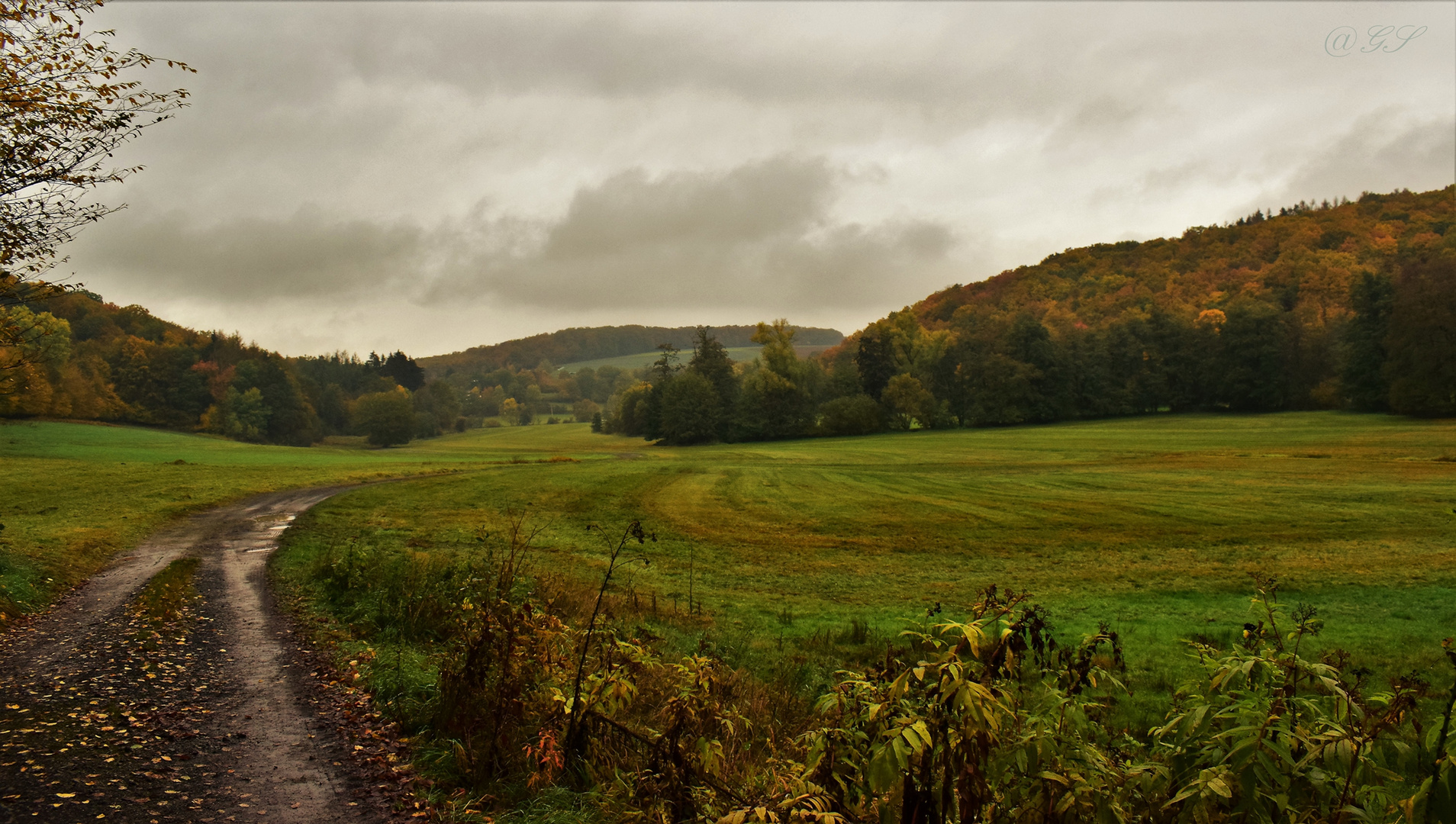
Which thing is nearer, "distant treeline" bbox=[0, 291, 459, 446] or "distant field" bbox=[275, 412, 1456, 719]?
"distant field" bbox=[275, 412, 1456, 719]

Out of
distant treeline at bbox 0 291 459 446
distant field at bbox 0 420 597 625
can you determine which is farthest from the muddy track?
distant treeline at bbox 0 291 459 446

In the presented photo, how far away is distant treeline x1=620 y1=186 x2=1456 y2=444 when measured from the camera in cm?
7206

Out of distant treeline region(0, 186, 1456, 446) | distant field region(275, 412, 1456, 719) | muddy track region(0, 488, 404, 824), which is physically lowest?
distant field region(275, 412, 1456, 719)

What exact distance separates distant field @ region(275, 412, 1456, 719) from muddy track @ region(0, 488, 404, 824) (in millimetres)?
7174

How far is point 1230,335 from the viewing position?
87625 mm

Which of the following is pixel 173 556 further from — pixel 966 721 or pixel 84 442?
pixel 84 442

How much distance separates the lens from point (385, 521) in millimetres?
28203

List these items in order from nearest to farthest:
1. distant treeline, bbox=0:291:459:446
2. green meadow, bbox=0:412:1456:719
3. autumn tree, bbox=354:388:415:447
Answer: green meadow, bbox=0:412:1456:719, distant treeline, bbox=0:291:459:446, autumn tree, bbox=354:388:415:447

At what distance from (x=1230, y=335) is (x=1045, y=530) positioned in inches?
2993

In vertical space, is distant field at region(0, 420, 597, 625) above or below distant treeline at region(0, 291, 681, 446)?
below

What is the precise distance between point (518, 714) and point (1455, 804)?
21.1 feet

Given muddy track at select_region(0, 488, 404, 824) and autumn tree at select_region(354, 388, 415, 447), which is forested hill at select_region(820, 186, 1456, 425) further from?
muddy track at select_region(0, 488, 404, 824)

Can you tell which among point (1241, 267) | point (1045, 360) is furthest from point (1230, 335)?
point (1241, 267)

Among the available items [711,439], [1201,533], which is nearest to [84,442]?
[711,439]
